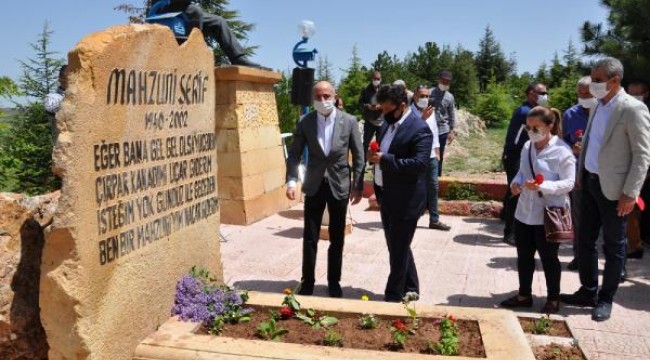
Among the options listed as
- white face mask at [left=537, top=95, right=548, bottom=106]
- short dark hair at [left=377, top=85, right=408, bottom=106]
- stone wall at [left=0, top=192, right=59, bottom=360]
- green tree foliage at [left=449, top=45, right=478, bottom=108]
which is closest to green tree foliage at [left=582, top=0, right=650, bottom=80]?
white face mask at [left=537, top=95, right=548, bottom=106]

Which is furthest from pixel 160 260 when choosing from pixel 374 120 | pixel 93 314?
pixel 374 120

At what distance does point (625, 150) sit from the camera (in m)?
4.37

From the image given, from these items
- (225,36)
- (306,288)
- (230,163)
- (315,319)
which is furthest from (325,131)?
(225,36)

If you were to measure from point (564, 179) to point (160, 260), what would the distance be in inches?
121

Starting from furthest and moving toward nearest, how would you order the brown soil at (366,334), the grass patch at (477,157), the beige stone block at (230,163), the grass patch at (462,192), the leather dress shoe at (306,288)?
the grass patch at (477,157) → the grass patch at (462,192) → the beige stone block at (230,163) → the leather dress shoe at (306,288) → the brown soil at (366,334)

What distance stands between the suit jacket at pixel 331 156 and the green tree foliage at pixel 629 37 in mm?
4099

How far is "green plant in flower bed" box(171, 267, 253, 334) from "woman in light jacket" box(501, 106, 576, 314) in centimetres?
238

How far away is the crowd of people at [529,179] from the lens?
437 cm

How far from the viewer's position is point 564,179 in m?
4.49

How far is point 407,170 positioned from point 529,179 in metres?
1.10

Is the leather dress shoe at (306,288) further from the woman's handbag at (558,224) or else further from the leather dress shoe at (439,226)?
the leather dress shoe at (439,226)

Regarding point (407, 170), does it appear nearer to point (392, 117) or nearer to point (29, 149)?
point (392, 117)

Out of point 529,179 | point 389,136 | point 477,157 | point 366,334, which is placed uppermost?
point 389,136

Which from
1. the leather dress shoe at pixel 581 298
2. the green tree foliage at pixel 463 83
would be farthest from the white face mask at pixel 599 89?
the green tree foliage at pixel 463 83
